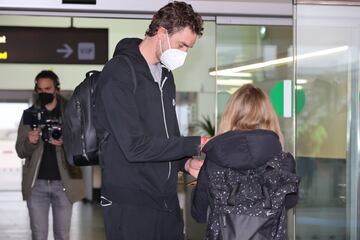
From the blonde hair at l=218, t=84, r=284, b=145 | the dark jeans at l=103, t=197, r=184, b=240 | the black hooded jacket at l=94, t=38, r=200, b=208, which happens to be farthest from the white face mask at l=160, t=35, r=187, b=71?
the dark jeans at l=103, t=197, r=184, b=240

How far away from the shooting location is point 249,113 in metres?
3.40

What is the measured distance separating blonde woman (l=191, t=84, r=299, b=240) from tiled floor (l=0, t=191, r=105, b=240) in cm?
685

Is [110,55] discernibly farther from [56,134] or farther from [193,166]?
[193,166]

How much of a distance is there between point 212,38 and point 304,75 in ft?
17.2

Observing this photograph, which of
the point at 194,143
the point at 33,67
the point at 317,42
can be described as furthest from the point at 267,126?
the point at 33,67

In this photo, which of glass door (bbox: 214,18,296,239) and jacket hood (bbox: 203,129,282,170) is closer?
jacket hood (bbox: 203,129,282,170)

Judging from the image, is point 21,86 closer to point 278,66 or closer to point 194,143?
point 278,66

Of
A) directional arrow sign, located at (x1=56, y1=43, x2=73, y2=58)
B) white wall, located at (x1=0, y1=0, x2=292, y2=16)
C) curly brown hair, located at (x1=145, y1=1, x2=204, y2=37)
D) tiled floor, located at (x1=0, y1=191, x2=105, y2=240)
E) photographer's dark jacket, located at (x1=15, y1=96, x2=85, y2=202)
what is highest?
white wall, located at (x1=0, y1=0, x2=292, y2=16)

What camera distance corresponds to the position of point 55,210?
6.27 meters

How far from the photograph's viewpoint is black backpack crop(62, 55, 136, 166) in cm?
329

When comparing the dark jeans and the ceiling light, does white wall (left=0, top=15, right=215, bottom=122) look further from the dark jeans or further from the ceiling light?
the dark jeans

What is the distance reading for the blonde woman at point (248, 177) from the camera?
10.9 feet

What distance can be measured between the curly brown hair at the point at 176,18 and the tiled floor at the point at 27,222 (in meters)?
7.03

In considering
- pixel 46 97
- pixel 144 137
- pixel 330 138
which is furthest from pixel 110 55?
pixel 144 137
